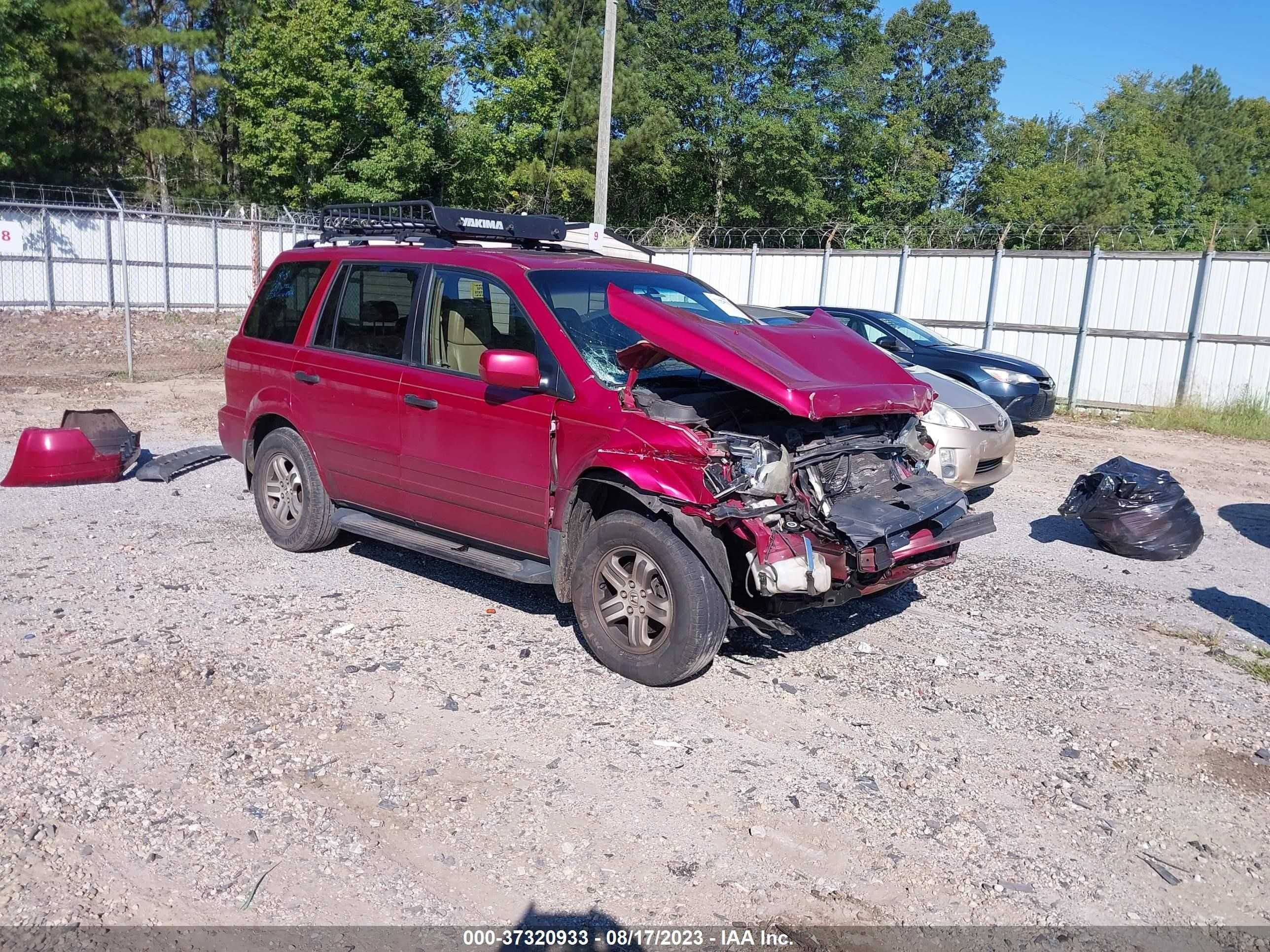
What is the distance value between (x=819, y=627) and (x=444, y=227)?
3.36 m

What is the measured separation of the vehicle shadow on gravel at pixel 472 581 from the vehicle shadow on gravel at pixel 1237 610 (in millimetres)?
4109

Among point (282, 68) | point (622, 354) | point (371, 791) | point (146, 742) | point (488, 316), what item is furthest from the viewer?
point (282, 68)

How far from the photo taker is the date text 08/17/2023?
3090 millimetres

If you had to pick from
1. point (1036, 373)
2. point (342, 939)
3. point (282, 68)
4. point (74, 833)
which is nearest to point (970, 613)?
point (342, 939)

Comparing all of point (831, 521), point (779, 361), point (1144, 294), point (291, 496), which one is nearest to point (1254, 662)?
point (831, 521)

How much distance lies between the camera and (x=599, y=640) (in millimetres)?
5004

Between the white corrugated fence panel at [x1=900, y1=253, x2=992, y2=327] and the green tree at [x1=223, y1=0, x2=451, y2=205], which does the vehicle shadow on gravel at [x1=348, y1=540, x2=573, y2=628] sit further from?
the green tree at [x1=223, y1=0, x2=451, y2=205]

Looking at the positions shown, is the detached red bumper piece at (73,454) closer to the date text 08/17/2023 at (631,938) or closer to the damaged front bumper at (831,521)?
the damaged front bumper at (831,521)

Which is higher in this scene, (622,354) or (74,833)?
(622,354)

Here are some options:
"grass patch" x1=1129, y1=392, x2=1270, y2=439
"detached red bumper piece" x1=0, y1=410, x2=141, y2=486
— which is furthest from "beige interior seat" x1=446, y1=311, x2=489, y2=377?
"grass patch" x1=1129, y1=392, x2=1270, y2=439

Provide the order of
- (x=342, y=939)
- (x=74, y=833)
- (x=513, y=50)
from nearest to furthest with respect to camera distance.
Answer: (x=342, y=939) < (x=74, y=833) < (x=513, y=50)

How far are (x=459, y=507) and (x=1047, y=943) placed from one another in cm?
361

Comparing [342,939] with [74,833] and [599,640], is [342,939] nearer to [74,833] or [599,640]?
[74,833]

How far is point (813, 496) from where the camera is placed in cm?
478
